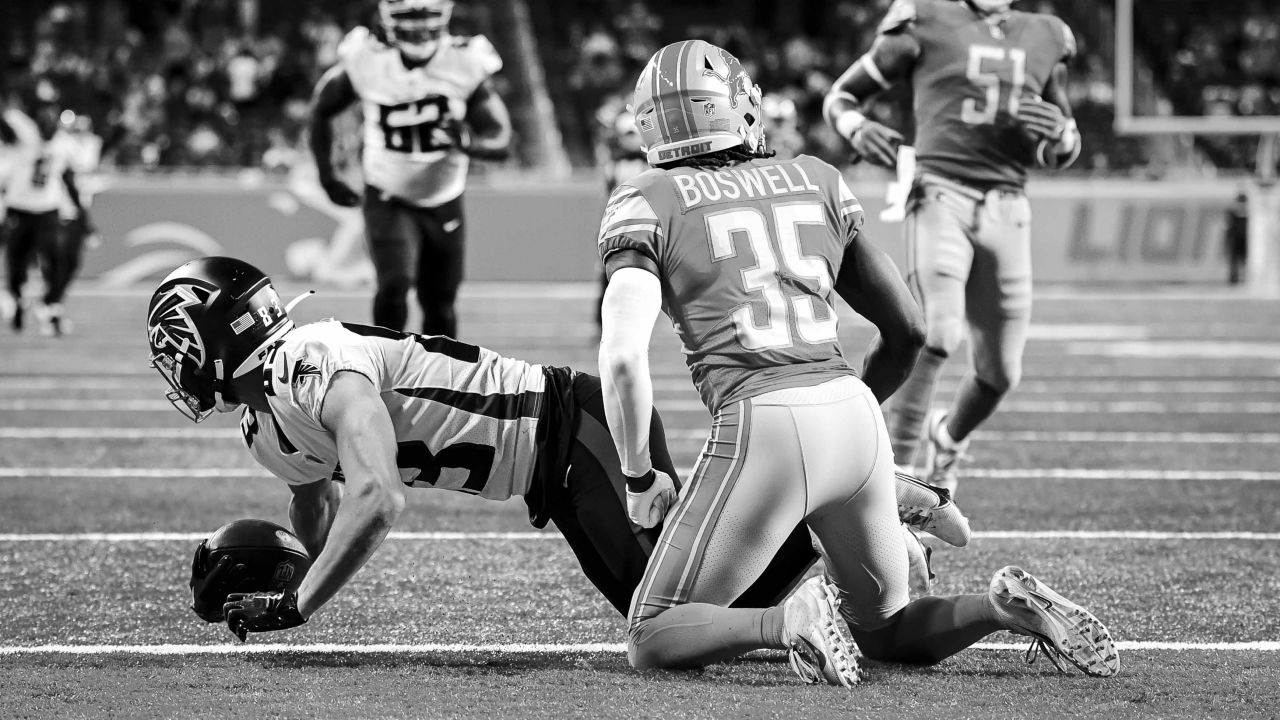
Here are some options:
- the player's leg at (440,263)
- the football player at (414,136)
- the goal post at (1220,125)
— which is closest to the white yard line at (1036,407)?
the player's leg at (440,263)

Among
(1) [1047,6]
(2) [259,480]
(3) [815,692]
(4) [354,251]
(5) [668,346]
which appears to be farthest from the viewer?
(1) [1047,6]

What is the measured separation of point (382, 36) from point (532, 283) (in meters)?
10.1

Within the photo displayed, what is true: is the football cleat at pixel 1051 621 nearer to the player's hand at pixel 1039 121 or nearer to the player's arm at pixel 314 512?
the player's arm at pixel 314 512

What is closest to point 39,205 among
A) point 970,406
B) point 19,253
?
point 19,253

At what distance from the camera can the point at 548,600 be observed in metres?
4.36

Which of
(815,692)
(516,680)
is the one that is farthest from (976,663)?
(516,680)

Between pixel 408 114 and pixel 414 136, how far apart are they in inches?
4.6

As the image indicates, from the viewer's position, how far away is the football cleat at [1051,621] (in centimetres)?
333

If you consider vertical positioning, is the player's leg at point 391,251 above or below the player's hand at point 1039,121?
below

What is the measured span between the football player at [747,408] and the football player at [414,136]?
12.4 feet

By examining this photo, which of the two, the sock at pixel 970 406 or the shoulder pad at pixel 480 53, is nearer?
the sock at pixel 970 406

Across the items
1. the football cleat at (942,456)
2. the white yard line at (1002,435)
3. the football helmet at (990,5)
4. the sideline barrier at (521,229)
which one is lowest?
the sideline barrier at (521,229)

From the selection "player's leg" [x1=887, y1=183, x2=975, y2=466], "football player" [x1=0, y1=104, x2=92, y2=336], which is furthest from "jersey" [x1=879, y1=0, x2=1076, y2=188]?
"football player" [x1=0, y1=104, x2=92, y2=336]

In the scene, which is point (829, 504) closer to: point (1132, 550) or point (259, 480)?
point (1132, 550)
